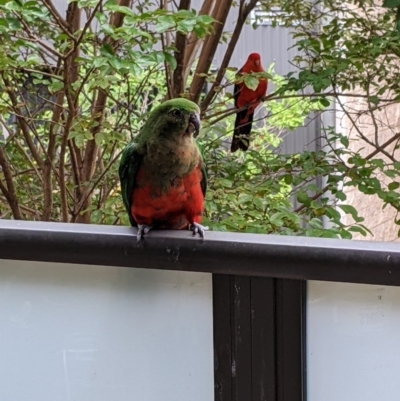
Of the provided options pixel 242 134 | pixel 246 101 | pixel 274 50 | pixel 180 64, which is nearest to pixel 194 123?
pixel 180 64

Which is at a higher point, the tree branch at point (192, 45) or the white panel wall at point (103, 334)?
the tree branch at point (192, 45)

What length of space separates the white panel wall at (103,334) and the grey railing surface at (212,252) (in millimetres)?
40

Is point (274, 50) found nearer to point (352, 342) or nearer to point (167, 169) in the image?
point (167, 169)

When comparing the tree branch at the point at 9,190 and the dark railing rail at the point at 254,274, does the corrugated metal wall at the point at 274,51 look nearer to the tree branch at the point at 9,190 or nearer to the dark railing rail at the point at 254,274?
the tree branch at the point at 9,190

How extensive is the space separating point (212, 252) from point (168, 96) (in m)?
2.18

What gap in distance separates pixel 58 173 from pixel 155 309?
1.90 metres

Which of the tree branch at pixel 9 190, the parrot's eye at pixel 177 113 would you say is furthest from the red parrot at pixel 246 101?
the parrot's eye at pixel 177 113

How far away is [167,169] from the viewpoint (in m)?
1.68

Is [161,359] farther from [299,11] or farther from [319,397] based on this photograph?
[299,11]

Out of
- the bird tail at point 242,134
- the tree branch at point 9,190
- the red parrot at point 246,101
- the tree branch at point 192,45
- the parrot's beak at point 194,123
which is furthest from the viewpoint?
the red parrot at point 246,101

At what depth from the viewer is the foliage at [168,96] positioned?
6.83 feet

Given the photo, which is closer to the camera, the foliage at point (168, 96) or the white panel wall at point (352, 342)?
the white panel wall at point (352, 342)

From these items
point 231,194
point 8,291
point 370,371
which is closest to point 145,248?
point 8,291

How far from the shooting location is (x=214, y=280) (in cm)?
115
